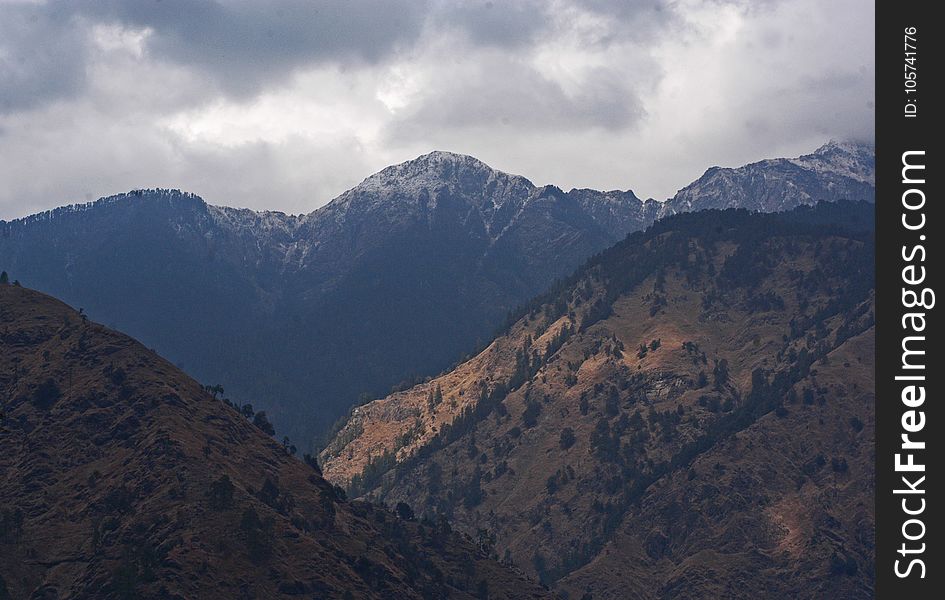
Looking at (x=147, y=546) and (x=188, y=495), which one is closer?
(x=147, y=546)

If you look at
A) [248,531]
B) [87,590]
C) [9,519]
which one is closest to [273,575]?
[248,531]

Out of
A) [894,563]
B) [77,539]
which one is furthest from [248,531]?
[894,563]

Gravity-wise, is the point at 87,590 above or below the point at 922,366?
below

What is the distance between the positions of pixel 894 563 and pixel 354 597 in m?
113

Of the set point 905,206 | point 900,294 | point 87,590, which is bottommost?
point 87,590

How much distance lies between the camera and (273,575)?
190 meters

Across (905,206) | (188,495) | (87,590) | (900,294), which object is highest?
(905,206)

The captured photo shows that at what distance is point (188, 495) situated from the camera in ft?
650

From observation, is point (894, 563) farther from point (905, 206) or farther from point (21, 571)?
point (21, 571)

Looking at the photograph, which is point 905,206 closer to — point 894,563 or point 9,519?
point 894,563

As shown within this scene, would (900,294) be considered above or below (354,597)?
above

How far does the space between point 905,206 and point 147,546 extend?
123120 mm

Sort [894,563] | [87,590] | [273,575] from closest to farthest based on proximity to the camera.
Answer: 1. [894,563]
2. [87,590]
3. [273,575]

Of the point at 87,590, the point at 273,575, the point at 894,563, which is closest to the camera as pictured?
the point at 894,563
